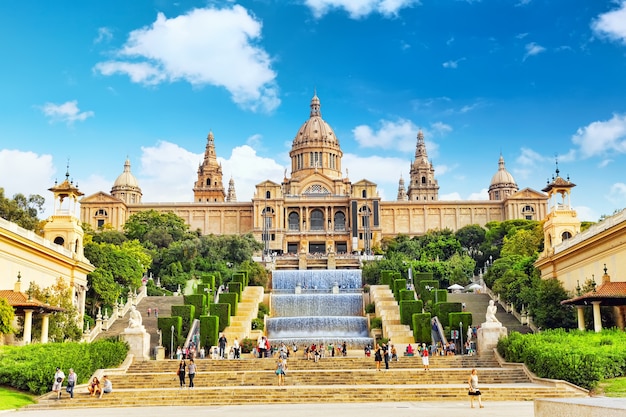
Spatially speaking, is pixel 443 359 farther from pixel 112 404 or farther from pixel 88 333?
pixel 88 333

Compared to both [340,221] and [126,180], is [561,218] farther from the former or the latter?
[126,180]

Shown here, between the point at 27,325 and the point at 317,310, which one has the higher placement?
the point at 317,310

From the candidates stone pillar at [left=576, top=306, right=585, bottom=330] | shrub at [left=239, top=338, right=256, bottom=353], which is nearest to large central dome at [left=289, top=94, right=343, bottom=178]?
shrub at [left=239, top=338, right=256, bottom=353]

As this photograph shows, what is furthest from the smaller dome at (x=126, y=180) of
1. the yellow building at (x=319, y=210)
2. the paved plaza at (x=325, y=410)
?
the paved plaza at (x=325, y=410)

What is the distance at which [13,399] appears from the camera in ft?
82.4

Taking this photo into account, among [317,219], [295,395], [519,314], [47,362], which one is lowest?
[295,395]

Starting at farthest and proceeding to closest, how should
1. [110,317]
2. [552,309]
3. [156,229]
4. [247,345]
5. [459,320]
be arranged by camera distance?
1. [156,229]
2. [110,317]
3. [247,345]
4. [459,320]
5. [552,309]

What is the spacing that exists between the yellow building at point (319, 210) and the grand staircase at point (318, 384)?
68.7 metres

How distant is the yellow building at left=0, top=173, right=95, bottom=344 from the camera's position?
34594 millimetres

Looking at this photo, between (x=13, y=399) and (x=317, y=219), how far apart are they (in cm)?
8762

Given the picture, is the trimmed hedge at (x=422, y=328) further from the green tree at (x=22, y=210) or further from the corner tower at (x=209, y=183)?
the corner tower at (x=209, y=183)

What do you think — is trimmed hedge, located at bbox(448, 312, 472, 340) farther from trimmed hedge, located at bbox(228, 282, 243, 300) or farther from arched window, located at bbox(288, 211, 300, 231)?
arched window, located at bbox(288, 211, 300, 231)

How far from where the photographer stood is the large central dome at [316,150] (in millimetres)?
124750

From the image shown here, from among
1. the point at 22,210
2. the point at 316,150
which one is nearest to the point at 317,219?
the point at 316,150
